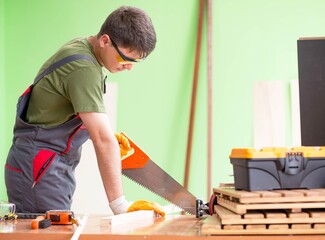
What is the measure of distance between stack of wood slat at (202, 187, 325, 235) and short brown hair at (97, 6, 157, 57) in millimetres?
1059

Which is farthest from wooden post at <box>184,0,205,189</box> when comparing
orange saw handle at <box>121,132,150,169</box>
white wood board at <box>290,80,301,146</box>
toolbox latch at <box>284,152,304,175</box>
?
toolbox latch at <box>284,152,304,175</box>

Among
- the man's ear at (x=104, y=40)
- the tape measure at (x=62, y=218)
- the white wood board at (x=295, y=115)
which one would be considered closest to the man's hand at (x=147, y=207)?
the tape measure at (x=62, y=218)

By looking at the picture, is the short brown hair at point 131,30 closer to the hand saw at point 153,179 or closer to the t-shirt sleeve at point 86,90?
the t-shirt sleeve at point 86,90

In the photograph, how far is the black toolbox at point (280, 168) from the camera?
1.83 meters

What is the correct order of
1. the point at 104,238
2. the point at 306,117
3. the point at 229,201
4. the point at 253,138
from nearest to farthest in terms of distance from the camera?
the point at 104,238
the point at 229,201
the point at 306,117
the point at 253,138

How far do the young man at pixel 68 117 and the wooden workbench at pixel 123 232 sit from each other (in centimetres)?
51

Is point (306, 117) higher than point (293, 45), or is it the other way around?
point (293, 45)

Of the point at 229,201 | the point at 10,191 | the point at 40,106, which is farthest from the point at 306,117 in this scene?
the point at 10,191

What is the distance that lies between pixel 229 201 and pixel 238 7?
11.4 ft

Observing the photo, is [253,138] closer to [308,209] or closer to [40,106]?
[40,106]

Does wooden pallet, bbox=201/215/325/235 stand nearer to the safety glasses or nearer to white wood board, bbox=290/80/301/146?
the safety glasses

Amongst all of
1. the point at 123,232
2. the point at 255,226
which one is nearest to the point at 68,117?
the point at 123,232

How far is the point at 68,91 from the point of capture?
2588 millimetres

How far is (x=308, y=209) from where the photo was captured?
1752 mm
